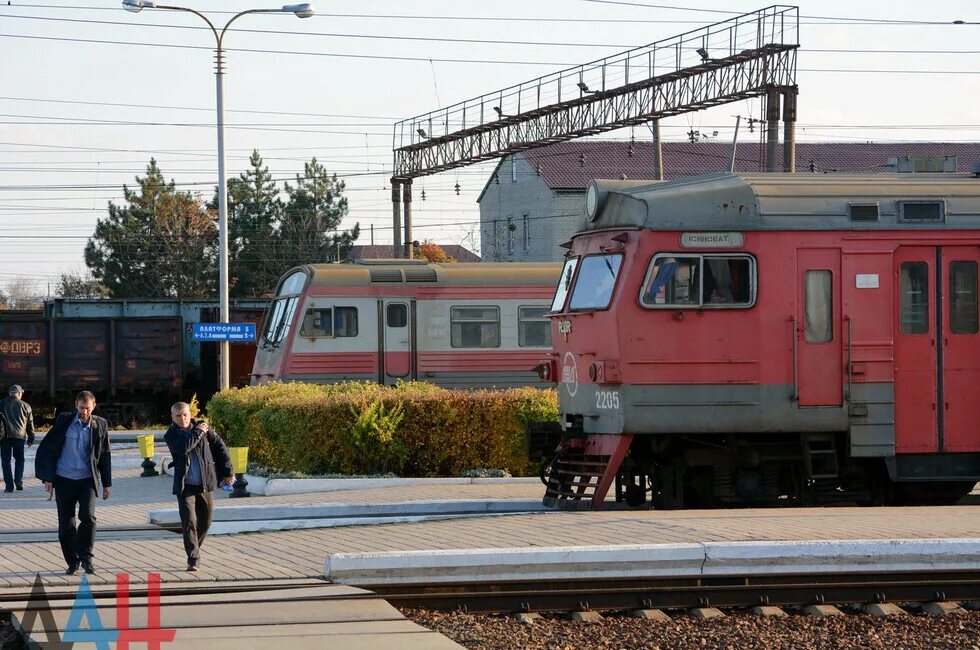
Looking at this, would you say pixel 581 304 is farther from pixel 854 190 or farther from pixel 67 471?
pixel 67 471

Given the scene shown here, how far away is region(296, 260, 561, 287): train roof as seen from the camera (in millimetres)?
26078

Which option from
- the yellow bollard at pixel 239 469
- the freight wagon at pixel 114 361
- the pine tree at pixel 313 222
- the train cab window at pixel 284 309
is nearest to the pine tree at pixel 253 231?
the pine tree at pixel 313 222

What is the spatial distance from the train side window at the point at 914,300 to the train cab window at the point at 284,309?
46.2 ft

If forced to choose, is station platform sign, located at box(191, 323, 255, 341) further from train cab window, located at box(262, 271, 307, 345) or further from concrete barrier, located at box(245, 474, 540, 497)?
concrete barrier, located at box(245, 474, 540, 497)

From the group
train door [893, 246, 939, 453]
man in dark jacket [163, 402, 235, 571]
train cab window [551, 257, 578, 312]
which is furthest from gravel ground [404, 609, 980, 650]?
train cab window [551, 257, 578, 312]

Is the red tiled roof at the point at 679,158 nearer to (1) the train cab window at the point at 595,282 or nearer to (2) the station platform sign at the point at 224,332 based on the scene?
(2) the station platform sign at the point at 224,332

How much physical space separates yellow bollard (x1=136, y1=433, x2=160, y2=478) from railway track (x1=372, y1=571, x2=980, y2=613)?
12.2 meters

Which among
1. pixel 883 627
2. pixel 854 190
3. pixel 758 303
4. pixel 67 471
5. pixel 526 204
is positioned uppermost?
pixel 526 204

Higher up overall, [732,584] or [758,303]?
[758,303]

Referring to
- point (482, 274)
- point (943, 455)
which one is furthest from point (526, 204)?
point (943, 455)

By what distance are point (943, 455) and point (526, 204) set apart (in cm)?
5627

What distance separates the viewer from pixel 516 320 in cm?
2677

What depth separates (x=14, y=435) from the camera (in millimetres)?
19922

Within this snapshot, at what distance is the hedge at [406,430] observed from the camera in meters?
18.7
